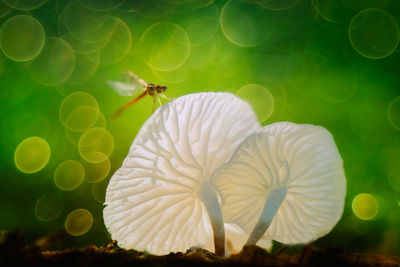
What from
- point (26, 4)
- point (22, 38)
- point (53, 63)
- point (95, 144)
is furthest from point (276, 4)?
point (22, 38)

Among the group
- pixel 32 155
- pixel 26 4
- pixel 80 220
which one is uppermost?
pixel 26 4

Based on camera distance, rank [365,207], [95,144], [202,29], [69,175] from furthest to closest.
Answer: [202,29]
[95,144]
[69,175]
[365,207]

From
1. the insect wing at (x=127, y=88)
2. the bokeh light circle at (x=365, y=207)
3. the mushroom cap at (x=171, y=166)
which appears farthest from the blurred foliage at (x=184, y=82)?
the mushroom cap at (x=171, y=166)

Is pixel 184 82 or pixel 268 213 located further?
pixel 184 82

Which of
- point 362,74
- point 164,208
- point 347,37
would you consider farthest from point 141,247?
point 347,37

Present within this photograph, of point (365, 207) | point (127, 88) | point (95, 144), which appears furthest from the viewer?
point (95, 144)

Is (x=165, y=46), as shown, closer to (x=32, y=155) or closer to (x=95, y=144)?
(x=95, y=144)
